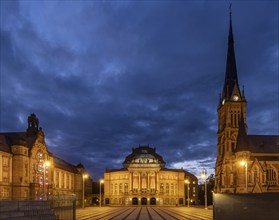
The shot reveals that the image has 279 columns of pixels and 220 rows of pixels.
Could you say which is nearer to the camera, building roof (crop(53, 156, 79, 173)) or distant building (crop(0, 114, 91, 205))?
distant building (crop(0, 114, 91, 205))

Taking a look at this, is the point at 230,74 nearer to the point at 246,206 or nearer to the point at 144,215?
the point at 144,215

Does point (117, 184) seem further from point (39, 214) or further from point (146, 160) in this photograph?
point (39, 214)

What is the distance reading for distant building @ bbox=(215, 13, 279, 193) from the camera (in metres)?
115

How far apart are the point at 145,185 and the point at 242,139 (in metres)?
64.9

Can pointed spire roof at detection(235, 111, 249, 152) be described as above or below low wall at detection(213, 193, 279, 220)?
above

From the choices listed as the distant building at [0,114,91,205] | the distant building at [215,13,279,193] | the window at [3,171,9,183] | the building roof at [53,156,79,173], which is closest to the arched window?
the distant building at [215,13,279,193]

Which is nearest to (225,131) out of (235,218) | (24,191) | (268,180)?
(268,180)

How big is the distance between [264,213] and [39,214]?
14.8m

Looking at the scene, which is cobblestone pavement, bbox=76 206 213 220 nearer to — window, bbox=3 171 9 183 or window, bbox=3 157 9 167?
window, bbox=3 171 9 183

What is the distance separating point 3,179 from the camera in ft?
272

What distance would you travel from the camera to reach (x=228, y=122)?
13312cm

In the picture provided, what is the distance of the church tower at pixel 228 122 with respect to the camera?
128 metres

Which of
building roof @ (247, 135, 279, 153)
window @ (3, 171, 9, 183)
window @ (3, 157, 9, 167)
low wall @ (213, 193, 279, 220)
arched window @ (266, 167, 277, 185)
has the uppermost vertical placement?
building roof @ (247, 135, 279, 153)

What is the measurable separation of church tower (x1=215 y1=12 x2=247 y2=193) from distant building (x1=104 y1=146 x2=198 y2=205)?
130 feet
